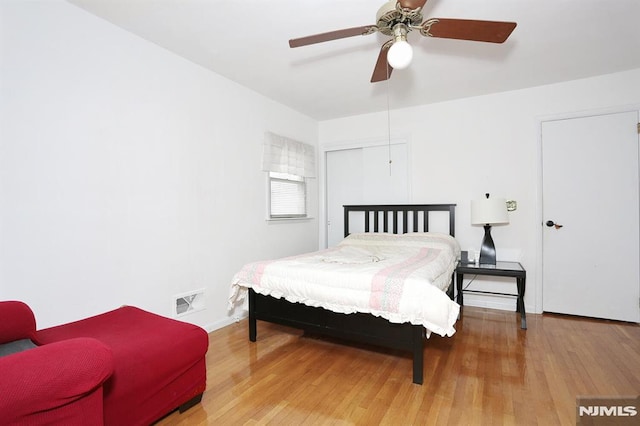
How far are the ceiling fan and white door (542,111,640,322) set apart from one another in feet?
7.32

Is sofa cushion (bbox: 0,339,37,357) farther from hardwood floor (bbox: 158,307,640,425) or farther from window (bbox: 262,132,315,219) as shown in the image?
window (bbox: 262,132,315,219)

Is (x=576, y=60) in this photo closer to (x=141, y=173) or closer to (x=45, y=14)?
(x=141, y=173)

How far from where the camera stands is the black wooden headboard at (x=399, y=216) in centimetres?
382

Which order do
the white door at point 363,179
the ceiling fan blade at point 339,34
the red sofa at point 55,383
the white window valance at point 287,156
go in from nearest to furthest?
the red sofa at point 55,383
the ceiling fan blade at point 339,34
the white window valance at point 287,156
the white door at point 363,179

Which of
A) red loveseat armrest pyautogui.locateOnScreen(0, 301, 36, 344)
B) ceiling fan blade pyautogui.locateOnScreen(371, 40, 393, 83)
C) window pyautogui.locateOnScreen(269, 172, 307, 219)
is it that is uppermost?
ceiling fan blade pyautogui.locateOnScreen(371, 40, 393, 83)

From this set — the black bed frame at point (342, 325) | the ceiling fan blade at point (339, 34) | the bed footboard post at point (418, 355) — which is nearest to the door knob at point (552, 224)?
the black bed frame at point (342, 325)

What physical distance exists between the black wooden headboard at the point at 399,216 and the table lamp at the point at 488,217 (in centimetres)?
40

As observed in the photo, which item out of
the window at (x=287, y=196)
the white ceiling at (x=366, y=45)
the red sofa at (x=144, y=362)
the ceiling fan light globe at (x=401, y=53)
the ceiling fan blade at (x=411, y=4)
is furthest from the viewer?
the window at (x=287, y=196)

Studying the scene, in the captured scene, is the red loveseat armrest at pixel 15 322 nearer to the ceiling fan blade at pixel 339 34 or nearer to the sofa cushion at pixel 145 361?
the sofa cushion at pixel 145 361

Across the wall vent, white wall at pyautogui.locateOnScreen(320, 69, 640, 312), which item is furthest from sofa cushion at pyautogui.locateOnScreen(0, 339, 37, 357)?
white wall at pyautogui.locateOnScreen(320, 69, 640, 312)

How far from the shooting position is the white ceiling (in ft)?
6.77

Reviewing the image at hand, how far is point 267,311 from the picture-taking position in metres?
2.62

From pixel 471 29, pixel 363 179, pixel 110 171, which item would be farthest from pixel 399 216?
pixel 110 171

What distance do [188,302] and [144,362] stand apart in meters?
1.38
